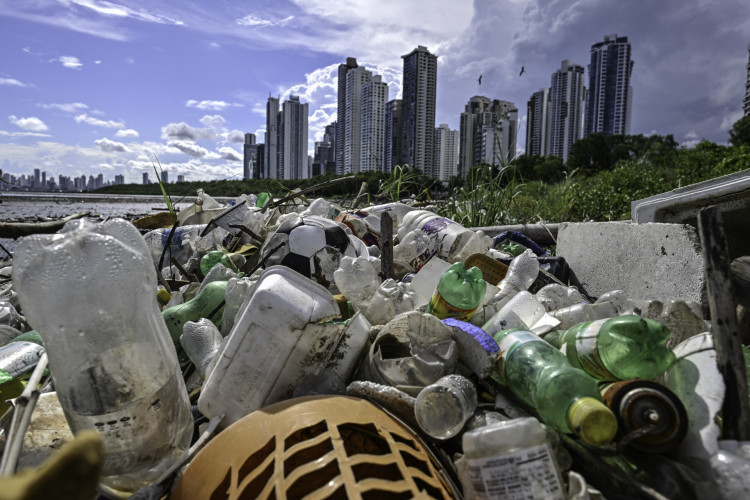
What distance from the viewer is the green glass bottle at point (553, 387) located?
2.92 ft

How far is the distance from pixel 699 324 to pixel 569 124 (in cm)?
4541

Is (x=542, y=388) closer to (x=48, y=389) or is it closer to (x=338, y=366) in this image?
(x=338, y=366)

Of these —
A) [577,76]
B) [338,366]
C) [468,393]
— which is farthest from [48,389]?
[577,76]

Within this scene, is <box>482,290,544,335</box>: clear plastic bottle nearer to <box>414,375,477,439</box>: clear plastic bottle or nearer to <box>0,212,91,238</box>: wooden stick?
<box>414,375,477,439</box>: clear plastic bottle

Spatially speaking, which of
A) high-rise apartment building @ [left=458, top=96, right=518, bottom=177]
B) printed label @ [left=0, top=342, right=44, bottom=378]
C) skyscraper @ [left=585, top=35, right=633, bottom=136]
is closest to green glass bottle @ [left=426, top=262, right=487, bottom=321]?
printed label @ [left=0, top=342, right=44, bottom=378]

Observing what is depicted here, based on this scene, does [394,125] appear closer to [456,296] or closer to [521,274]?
[521,274]

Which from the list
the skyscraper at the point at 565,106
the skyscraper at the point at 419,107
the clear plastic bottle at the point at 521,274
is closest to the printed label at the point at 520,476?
the clear plastic bottle at the point at 521,274

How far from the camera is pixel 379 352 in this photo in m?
1.41

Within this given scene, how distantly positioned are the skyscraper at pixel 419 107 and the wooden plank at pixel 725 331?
20851 millimetres

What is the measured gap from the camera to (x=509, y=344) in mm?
1368

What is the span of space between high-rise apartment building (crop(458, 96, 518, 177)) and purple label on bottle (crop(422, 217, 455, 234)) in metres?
1.78

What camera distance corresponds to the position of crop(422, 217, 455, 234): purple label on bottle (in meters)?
2.96

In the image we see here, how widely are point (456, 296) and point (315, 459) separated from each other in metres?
1.01

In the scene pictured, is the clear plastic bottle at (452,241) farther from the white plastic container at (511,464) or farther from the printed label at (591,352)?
the white plastic container at (511,464)
